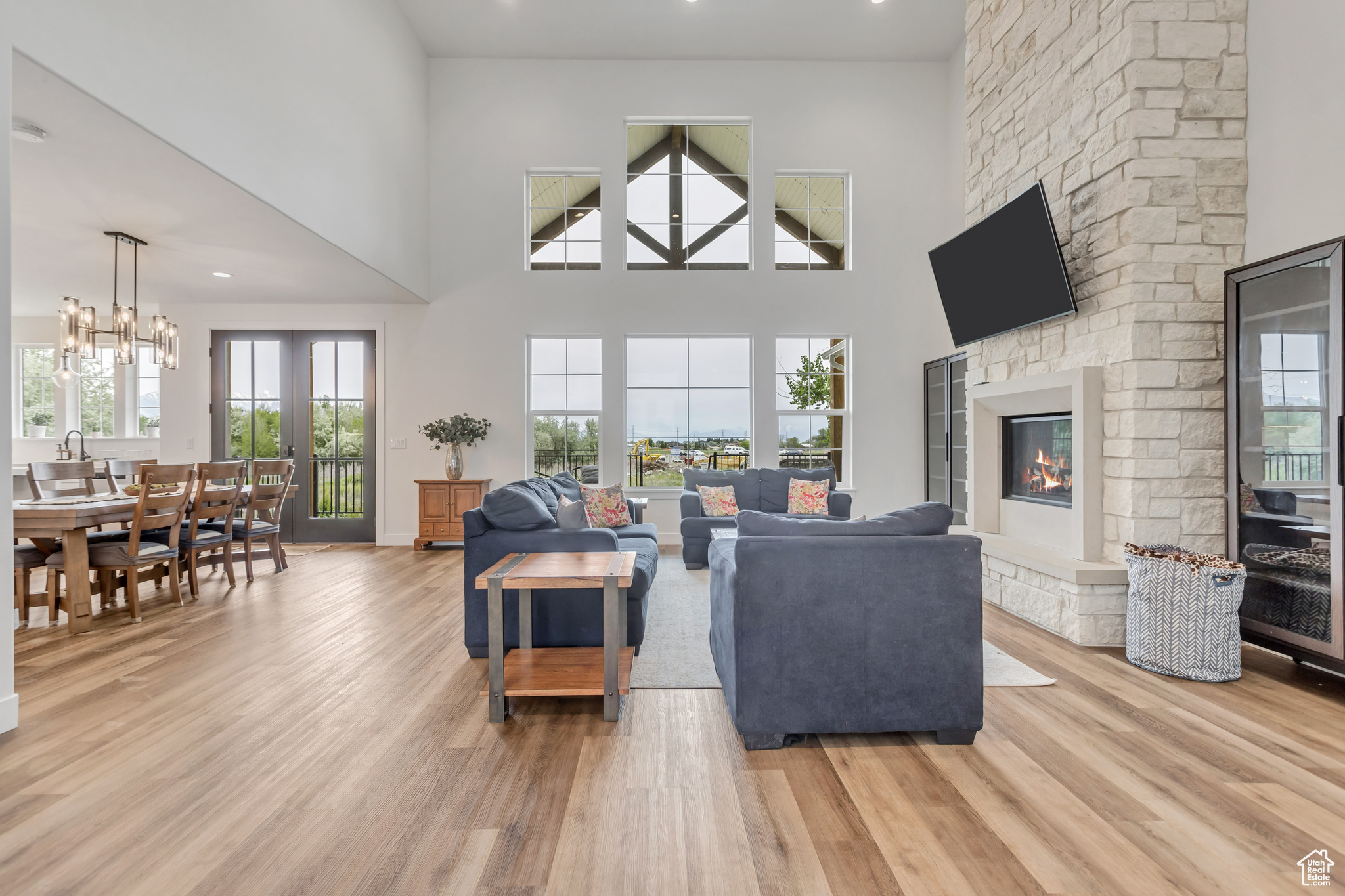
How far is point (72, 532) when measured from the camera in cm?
375

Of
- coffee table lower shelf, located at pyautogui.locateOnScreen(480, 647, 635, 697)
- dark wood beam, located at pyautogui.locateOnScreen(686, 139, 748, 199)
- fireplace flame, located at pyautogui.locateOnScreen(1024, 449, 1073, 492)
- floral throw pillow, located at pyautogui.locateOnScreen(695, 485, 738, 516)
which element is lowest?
coffee table lower shelf, located at pyautogui.locateOnScreen(480, 647, 635, 697)

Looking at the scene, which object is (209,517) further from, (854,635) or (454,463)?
(854,635)

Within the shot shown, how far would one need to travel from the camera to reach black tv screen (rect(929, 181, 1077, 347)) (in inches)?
147

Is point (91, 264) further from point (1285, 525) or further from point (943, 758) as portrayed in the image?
point (1285, 525)

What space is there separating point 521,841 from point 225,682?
2.03 metres

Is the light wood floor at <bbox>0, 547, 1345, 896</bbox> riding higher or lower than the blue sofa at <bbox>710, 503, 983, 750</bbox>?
lower

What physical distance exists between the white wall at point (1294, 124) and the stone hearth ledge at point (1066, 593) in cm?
184

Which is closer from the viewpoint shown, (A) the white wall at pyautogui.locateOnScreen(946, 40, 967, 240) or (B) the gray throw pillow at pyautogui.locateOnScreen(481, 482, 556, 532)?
(B) the gray throw pillow at pyautogui.locateOnScreen(481, 482, 556, 532)

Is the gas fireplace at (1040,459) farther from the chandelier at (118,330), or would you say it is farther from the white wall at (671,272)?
the chandelier at (118,330)

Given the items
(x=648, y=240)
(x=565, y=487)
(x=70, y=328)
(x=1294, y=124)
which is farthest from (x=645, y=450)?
(x=1294, y=124)

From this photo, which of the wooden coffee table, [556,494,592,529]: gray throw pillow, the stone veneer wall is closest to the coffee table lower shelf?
the wooden coffee table

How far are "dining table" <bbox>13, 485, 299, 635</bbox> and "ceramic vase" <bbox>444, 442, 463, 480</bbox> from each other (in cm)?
290

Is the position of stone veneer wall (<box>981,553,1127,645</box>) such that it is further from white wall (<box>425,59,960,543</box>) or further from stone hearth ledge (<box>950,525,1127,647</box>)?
white wall (<box>425,59,960,543</box>)

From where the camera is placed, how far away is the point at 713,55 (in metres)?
6.75
